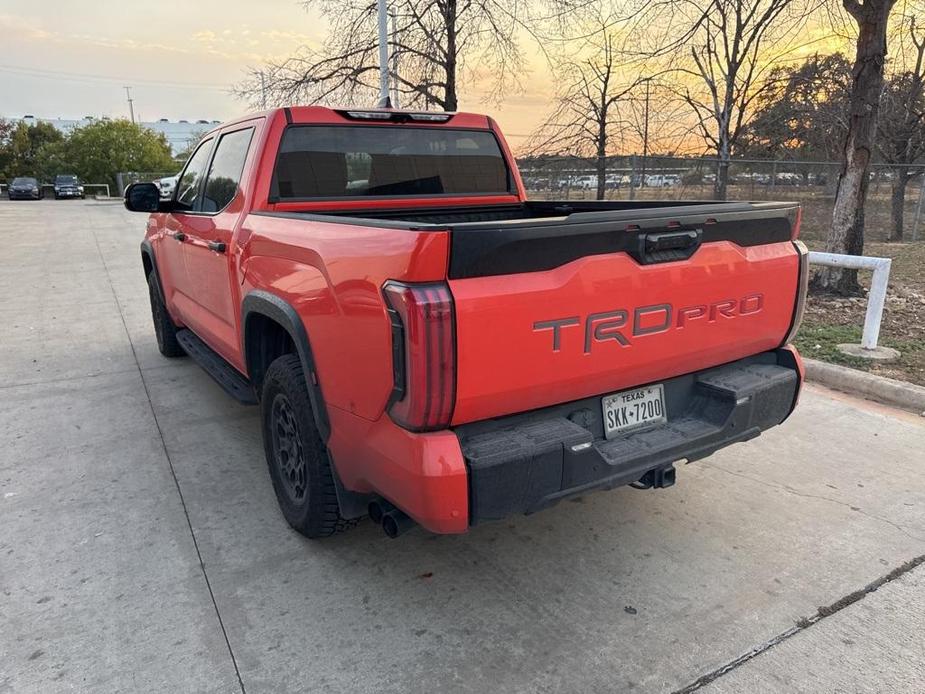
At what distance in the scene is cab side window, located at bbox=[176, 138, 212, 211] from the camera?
4723mm

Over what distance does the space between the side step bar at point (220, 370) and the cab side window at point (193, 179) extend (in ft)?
3.35

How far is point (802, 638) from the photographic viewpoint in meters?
2.54

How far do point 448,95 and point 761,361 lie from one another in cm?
1000

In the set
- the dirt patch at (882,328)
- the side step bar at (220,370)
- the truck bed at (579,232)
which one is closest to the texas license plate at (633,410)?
the truck bed at (579,232)

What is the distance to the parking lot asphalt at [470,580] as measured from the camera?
2408mm

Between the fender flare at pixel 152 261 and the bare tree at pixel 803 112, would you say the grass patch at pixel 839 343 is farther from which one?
the bare tree at pixel 803 112

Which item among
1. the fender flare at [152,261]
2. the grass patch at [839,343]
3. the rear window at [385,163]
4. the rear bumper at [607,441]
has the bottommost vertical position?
the grass patch at [839,343]

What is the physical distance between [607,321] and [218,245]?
2465 millimetres

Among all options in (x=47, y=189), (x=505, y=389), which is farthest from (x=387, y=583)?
(x=47, y=189)

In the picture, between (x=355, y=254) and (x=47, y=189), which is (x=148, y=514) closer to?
(x=355, y=254)

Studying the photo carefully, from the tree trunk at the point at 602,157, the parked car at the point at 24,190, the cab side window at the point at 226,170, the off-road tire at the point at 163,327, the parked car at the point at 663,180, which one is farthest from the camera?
the parked car at the point at 24,190

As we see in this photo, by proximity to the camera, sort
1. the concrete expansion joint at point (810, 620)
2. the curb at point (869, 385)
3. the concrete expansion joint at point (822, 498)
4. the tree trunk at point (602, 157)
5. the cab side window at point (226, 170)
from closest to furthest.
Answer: the concrete expansion joint at point (810, 620)
the concrete expansion joint at point (822, 498)
the cab side window at point (226, 170)
the curb at point (869, 385)
the tree trunk at point (602, 157)

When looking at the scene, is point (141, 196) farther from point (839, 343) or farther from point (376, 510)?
point (839, 343)

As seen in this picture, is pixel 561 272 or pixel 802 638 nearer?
pixel 561 272
